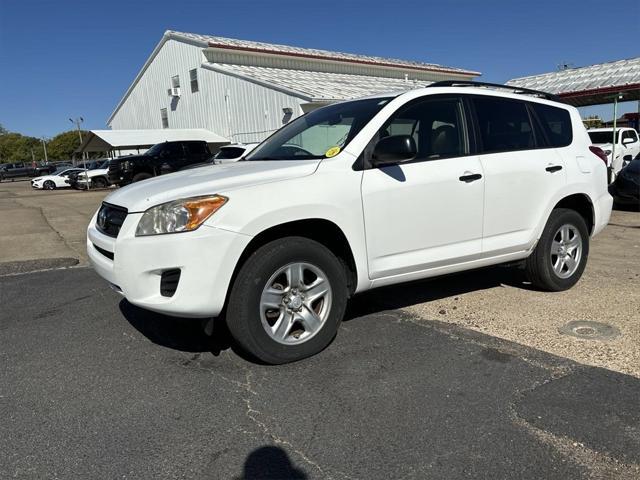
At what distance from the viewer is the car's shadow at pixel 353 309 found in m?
4.06

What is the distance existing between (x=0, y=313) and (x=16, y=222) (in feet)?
29.7

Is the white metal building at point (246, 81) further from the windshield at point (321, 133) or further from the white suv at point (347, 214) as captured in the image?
the white suv at point (347, 214)

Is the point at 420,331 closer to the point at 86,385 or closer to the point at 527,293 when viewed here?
the point at 527,293

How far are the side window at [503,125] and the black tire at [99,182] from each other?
87.5 ft

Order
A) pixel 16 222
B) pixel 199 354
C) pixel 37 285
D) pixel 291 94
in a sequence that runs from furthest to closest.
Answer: pixel 291 94 < pixel 16 222 < pixel 37 285 < pixel 199 354

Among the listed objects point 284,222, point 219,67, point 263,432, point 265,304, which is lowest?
point 263,432

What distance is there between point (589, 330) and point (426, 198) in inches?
63.4

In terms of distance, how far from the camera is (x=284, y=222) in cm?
346

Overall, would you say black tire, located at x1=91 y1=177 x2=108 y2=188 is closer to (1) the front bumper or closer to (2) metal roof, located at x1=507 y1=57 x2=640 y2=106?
(2) metal roof, located at x1=507 y1=57 x2=640 y2=106

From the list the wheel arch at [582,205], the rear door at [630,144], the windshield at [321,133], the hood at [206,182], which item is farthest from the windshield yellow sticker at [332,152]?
the rear door at [630,144]

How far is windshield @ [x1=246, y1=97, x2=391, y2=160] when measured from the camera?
401 cm

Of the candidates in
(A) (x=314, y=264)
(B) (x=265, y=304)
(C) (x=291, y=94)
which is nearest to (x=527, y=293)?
(A) (x=314, y=264)

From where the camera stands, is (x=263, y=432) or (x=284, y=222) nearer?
(x=263, y=432)

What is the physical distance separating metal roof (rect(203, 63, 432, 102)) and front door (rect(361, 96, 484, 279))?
55.4ft
